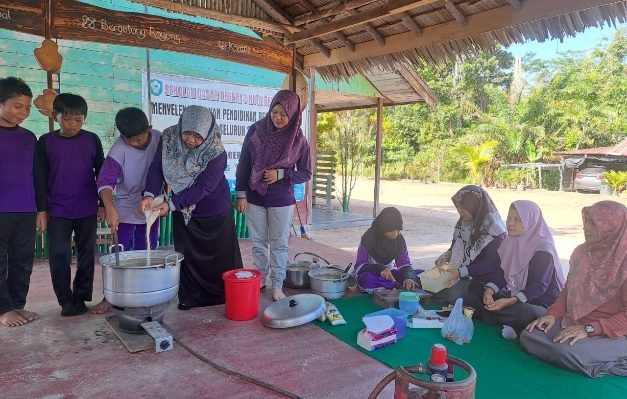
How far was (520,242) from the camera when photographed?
307 centimetres

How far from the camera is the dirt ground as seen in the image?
6.62m

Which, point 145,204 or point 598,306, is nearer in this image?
point 598,306

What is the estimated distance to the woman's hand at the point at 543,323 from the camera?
2.59m

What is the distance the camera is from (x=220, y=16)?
16.4 feet

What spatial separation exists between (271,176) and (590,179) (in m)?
16.9

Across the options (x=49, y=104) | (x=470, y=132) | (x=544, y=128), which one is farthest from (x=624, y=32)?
(x=49, y=104)

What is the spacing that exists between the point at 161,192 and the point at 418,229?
6.07 m

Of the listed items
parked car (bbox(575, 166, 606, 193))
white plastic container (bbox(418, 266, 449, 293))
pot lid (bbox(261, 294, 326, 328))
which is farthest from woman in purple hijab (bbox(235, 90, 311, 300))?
parked car (bbox(575, 166, 606, 193))

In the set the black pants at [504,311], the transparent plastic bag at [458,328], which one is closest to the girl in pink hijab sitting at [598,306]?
the black pants at [504,311]

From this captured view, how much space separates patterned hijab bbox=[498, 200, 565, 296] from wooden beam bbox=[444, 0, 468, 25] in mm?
1903

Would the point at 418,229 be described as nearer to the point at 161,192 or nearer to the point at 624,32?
the point at 161,192

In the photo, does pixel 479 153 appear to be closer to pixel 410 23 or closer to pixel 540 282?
pixel 410 23

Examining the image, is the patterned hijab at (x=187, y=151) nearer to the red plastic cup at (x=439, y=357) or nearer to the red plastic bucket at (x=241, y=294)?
the red plastic bucket at (x=241, y=294)

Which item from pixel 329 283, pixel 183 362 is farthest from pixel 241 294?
pixel 329 283
